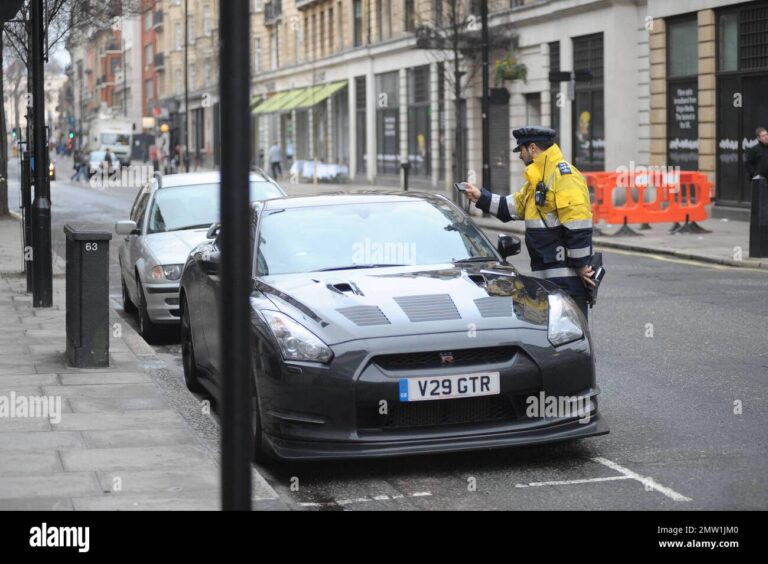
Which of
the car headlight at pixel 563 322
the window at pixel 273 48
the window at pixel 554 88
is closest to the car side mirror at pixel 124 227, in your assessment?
the car headlight at pixel 563 322

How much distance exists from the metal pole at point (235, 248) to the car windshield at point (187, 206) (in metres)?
10.2

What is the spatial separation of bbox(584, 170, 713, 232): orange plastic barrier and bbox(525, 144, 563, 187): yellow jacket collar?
14955 millimetres

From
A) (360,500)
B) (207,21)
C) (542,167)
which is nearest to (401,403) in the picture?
(360,500)

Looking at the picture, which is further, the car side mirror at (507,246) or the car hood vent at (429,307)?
the car side mirror at (507,246)

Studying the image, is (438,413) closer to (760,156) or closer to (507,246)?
(507,246)

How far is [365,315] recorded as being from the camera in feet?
22.7

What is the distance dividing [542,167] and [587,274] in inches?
29.4

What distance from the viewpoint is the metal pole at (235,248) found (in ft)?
10.5

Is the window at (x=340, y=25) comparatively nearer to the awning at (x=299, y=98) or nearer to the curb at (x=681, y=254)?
the awning at (x=299, y=98)

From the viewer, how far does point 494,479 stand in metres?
6.77

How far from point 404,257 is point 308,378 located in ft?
5.51

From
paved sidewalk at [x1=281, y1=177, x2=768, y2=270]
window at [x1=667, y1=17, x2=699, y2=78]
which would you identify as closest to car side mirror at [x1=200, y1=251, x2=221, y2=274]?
paved sidewalk at [x1=281, y1=177, x2=768, y2=270]

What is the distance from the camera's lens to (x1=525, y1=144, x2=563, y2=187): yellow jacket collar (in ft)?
28.1
